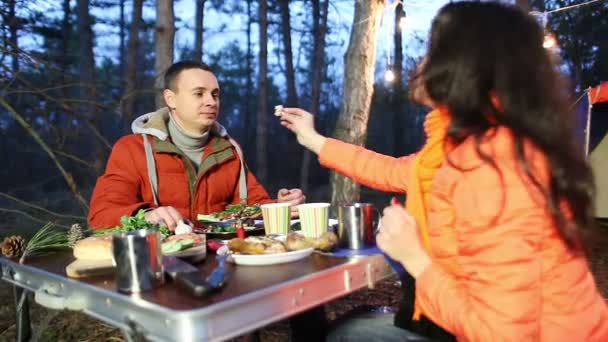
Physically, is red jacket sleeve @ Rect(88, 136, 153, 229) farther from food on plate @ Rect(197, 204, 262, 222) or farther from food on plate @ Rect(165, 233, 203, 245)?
food on plate @ Rect(165, 233, 203, 245)

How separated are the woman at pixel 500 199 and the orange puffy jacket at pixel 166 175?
177 centimetres

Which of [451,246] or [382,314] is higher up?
[451,246]

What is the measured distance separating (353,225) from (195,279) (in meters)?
0.71

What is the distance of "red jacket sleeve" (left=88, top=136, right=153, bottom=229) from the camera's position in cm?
244

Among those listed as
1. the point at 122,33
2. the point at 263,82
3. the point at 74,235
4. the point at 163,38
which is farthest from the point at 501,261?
the point at 122,33

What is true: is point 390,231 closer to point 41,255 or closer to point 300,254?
point 300,254

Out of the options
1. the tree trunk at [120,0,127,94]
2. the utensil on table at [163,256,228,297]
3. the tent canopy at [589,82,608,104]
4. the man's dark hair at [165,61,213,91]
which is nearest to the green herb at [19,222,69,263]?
the utensil on table at [163,256,228,297]

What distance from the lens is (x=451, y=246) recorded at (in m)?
1.32

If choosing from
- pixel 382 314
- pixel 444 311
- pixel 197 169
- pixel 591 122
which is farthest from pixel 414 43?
pixel 444 311

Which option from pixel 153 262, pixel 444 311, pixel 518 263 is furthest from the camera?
pixel 153 262

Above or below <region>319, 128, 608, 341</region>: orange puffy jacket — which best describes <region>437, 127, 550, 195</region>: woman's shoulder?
above

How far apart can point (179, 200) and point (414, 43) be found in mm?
6729

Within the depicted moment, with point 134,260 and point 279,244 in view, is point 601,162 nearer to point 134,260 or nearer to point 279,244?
point 279,244

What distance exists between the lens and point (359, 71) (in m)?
5.96
